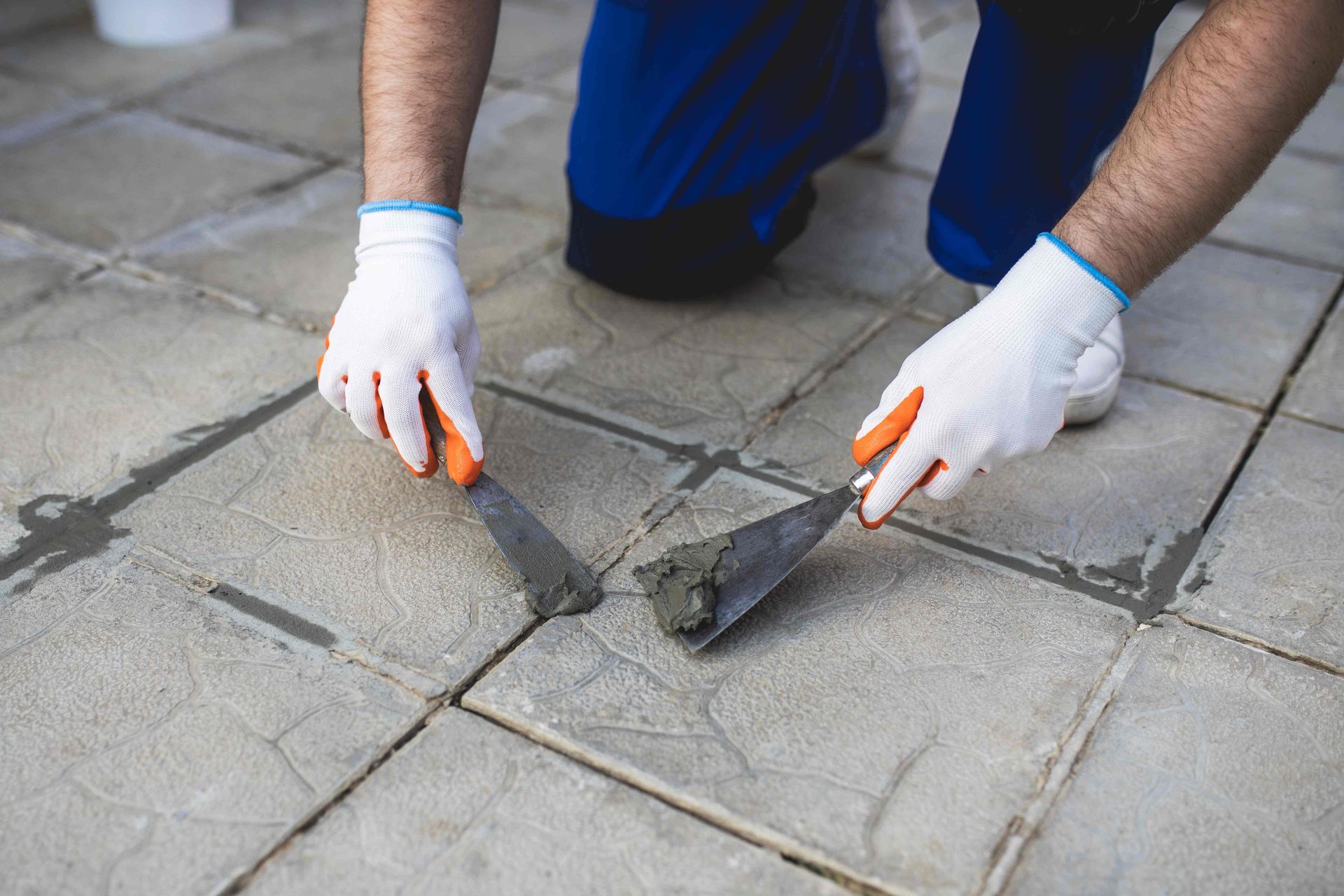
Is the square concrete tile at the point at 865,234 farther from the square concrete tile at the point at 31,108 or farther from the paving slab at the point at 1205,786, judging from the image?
the square concrete tile at the point at 31,108

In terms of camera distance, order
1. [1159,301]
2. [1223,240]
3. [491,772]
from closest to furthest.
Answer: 1. [491,772]
2. [1159,301]
3. [1223,240]

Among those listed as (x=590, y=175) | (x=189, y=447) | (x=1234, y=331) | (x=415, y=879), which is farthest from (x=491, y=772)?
(x=1234, y=331)

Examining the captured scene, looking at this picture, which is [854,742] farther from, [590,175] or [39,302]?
[39,302]

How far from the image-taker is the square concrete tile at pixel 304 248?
2.02m

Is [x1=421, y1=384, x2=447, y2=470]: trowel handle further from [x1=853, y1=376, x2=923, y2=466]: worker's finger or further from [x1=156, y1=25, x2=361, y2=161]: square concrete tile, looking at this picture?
[x1=156, y1=25, x2=361, y2=161]: square concrete tile

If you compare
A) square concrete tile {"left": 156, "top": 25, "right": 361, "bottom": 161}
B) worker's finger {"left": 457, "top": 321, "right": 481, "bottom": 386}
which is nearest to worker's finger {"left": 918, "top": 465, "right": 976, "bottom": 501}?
worker's finger {"left": 457, "top": 321, "right": 481, "bottom": 386}

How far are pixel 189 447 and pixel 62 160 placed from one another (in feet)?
4.08

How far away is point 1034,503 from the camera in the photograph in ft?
5.13

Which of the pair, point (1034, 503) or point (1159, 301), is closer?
point (1034, 503)

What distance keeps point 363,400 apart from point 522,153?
137cm

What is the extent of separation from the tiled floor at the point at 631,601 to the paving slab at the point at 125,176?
18 mm

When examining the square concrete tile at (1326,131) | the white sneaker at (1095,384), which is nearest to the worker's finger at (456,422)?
the white sneaker at (1095,384)

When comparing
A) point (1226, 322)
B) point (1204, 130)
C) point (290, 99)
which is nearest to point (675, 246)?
point (1204, 130)

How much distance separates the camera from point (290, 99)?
9.32ft
